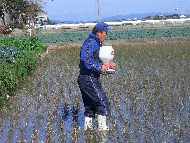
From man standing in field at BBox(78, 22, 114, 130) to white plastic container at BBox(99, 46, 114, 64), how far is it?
0.39 feet

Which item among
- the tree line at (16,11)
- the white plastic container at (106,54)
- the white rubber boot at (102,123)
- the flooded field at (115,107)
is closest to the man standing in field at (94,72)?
the white rubber boot at (102,123)

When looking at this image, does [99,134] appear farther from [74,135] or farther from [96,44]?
[96,44]

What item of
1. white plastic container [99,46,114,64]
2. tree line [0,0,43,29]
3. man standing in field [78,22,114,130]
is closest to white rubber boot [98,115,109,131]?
man standing in field [78,22,114,130]

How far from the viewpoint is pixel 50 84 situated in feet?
35.3

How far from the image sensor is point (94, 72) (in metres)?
6.42

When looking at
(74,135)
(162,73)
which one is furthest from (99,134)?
(162,73)

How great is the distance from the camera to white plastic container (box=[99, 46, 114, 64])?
20.0 feet

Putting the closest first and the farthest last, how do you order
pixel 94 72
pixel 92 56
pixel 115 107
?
pixel 92 56
pixel 94 72
pixel 115 107

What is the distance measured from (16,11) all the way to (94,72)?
36.8 m

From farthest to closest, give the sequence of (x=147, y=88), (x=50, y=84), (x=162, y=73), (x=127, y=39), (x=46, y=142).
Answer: (x=127, y=39) < (x=162, y=73) < (x=50, y=84) < (x=147, y=88) < (x=46, y=142)

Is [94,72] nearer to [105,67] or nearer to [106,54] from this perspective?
[105,67]

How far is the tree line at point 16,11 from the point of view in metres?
41.2

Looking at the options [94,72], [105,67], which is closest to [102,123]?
[94,72]

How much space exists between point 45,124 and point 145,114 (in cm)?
171
